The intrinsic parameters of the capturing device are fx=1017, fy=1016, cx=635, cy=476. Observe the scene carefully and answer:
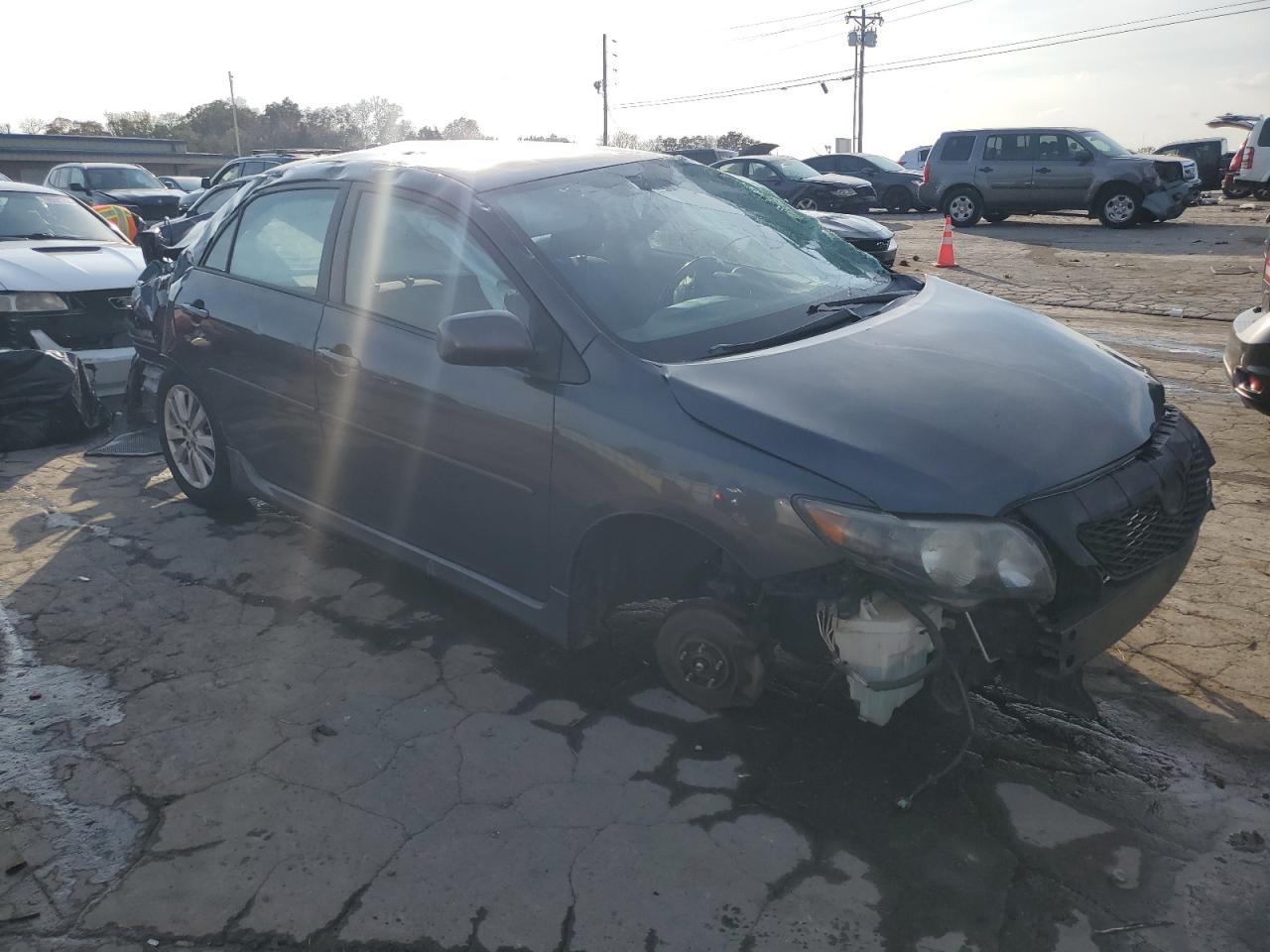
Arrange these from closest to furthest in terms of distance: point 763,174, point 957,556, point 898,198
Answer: point 957,556 < point 763,174 < point 898,198

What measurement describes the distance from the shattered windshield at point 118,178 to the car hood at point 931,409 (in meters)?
20.4

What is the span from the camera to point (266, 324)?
427 cm

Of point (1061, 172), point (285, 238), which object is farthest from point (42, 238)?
point (1061, 172)

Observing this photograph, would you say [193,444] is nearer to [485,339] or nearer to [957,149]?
[485,339]

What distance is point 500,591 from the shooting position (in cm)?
348

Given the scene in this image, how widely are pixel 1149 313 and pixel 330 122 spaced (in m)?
72.9

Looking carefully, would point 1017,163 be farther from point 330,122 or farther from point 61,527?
point 330,122

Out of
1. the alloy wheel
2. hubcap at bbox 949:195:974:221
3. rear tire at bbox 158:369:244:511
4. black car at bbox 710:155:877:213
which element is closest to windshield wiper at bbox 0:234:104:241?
rear tire at bbox 158:369:244:511

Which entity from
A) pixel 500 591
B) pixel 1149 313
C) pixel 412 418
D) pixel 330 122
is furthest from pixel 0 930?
pixel 330 122

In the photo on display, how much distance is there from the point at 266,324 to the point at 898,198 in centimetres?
2191

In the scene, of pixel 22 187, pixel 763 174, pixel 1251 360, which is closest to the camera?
pixel 1251 360

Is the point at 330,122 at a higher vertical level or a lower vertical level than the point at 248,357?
higher

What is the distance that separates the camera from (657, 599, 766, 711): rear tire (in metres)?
3.04

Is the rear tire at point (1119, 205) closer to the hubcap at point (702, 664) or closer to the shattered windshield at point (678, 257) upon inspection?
the shattered windshield at point (678, 257)
